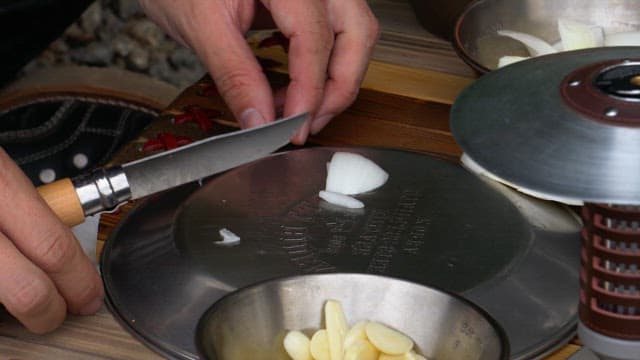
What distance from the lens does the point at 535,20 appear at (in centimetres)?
118

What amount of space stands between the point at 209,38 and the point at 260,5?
11cm

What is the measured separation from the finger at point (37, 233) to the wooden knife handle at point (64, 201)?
0.01 metres

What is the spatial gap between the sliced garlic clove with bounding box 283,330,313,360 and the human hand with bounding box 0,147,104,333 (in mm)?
173

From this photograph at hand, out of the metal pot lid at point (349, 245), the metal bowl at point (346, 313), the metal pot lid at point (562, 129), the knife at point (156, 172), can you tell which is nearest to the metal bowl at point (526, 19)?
the metal pot lid at point (349, 245)

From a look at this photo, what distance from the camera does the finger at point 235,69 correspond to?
3.42 ft

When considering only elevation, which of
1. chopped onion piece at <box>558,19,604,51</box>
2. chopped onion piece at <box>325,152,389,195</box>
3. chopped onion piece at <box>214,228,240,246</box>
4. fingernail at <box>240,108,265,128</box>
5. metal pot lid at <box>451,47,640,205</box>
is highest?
metal pot lid at <box>451,47,640,205</box>

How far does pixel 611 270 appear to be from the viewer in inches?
23.5

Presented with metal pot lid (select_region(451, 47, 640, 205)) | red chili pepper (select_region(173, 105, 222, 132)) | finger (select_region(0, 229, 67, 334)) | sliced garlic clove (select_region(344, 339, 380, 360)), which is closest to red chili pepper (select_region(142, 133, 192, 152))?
red chili pepper (select_region(173, 105, 222, 132))

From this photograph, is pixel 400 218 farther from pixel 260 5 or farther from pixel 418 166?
pixel 260 5

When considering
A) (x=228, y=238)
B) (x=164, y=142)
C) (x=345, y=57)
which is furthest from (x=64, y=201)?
(x=345, y=57)

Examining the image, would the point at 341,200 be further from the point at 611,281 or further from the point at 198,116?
the point at 611,281

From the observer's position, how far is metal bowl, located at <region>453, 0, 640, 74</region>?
1155 millimetres

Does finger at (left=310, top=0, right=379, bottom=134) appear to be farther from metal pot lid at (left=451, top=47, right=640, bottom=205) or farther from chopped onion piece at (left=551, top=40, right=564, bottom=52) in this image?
metal pot lid at (left=451, top=47, right=640, bottom=205)

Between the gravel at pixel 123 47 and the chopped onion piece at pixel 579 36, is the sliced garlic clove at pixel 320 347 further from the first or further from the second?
the gravel at pixel 123 47
